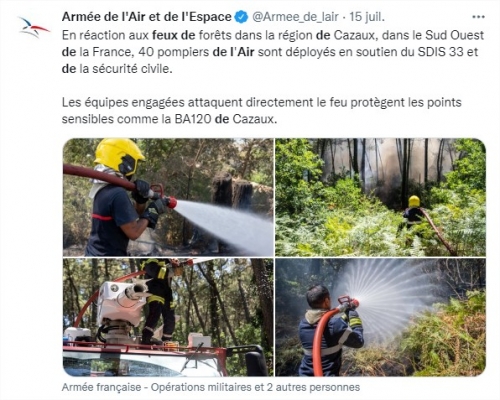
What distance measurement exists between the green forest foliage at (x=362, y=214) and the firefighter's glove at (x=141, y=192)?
0.89 meters

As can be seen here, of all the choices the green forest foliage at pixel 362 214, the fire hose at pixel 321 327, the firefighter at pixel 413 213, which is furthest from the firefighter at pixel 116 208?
the firefighter at pixel 413 213

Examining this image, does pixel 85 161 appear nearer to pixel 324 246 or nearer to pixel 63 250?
pixel 63 250

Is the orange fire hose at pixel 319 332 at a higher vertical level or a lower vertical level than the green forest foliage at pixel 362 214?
lower

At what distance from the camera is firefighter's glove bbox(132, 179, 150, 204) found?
187 inches

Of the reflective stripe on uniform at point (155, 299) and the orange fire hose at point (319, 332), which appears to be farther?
the reflective stripe on uniform at point (155, 299)

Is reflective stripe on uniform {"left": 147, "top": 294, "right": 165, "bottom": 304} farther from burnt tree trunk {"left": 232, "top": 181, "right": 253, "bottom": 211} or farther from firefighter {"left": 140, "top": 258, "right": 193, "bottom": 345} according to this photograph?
burnt tree trunk {"left": 232, "top": 181, "right": 253, "bottom": 211}

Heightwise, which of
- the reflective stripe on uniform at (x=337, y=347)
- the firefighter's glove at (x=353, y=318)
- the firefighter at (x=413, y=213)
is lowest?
the reflective stripe on uniform at (x=337, y=347)

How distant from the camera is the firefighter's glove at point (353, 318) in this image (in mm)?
4641

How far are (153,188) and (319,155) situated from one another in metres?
1.15

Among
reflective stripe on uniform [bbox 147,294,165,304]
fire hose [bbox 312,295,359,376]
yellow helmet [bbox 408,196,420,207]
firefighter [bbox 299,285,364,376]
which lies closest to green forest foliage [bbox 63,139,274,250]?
reflective stripe on uniform [bbox 147,294,165,304]

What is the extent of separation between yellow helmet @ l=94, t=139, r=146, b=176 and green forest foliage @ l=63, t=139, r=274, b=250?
42 mm

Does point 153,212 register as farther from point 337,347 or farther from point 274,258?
point 337,347

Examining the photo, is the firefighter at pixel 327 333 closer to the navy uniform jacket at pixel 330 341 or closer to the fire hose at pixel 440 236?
the navy uniform jacket at pixel 330 341

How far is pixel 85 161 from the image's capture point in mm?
4742
